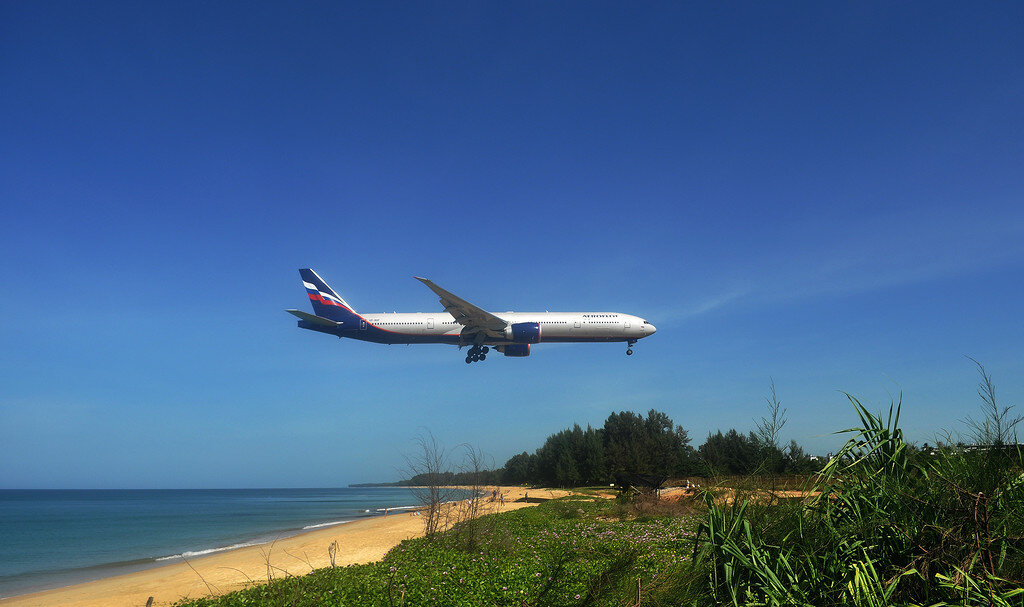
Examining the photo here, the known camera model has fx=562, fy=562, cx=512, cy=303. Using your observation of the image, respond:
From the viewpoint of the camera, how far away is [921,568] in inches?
134

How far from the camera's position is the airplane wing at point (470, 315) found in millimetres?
39281

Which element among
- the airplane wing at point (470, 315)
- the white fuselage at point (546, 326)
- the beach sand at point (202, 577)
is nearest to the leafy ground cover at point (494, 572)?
the beach sand at point (202, 577)

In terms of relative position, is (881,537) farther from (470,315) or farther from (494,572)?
(470,315)

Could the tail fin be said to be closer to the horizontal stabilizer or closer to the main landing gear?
the horizontal stabilizer

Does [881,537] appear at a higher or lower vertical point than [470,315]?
lower

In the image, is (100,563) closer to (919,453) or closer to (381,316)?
(381,316)

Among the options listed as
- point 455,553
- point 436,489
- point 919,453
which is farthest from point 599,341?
point 919,453

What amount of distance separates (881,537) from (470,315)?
37.8 meters

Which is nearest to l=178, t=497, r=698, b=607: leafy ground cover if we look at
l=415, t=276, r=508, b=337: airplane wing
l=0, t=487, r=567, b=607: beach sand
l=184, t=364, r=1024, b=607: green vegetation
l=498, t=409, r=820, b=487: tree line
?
l=184, t=364, r=1024, b=607: green vegetation

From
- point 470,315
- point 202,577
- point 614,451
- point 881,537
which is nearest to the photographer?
point 881,537

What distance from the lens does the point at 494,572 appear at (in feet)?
40.4

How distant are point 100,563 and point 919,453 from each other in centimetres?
3839

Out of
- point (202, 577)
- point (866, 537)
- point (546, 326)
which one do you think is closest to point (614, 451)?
point (546, 326)

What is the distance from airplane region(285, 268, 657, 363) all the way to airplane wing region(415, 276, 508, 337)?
75mm
